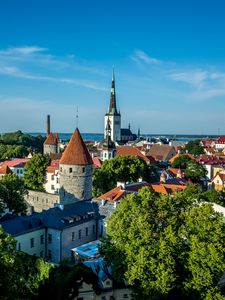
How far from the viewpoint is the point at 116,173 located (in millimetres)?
53094

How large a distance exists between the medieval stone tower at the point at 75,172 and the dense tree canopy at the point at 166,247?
60.8ft

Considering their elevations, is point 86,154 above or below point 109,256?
above

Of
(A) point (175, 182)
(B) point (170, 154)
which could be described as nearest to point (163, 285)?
(A) point (175, 182)

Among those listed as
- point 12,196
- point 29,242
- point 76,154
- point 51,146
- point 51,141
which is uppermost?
point 76,154

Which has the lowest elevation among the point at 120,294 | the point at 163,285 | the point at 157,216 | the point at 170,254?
the point at 120,294

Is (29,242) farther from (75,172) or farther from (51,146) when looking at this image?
(51,146)

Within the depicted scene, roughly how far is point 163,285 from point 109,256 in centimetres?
394

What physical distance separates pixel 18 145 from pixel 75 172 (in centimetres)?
8997

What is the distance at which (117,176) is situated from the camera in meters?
53.2

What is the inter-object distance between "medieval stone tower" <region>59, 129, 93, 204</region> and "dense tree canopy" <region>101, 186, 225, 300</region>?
1854 cm

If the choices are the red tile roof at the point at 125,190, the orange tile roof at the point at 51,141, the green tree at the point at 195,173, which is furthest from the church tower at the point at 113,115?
the red tile roof at the point at 125,190

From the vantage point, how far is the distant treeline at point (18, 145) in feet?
358

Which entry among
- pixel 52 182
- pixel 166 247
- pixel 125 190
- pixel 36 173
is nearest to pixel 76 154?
pixel 125 190

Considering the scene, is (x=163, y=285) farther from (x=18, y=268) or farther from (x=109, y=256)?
(x=18, y=268)
